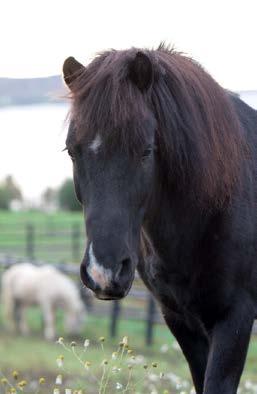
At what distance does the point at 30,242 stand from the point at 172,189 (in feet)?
44.5

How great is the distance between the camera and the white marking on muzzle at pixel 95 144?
134 inches

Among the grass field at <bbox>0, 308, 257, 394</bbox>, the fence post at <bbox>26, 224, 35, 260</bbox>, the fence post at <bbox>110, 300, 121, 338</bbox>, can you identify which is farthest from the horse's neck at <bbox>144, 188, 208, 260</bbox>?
the fence post at <bbox>26, 224, 35, 260</bbox>

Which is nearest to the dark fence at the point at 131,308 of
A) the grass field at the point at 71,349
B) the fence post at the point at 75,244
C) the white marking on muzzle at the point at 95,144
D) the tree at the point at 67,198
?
the grass field at the point at 71,349

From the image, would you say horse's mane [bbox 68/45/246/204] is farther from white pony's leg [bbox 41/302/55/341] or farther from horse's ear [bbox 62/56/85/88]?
white pony's leg [bbox 41/302/55/341]

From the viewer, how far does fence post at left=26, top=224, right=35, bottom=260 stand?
55.9 feet

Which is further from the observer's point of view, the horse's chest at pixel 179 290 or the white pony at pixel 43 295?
the white pony at pixel 43 295

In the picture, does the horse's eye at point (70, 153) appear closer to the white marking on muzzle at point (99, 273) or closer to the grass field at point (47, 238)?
the white marking on muzzle at point (99, 273)

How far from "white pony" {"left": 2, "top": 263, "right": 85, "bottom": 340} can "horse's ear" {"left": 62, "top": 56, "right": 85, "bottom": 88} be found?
10.3 meters

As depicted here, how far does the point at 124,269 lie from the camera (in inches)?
130

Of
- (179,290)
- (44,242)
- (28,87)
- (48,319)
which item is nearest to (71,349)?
(28,87)

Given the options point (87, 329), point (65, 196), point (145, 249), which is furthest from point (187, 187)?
point (65, 196)

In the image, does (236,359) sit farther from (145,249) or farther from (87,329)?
(87,329)

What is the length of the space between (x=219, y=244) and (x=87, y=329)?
33.8 feet

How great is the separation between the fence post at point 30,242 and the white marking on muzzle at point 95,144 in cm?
1363
